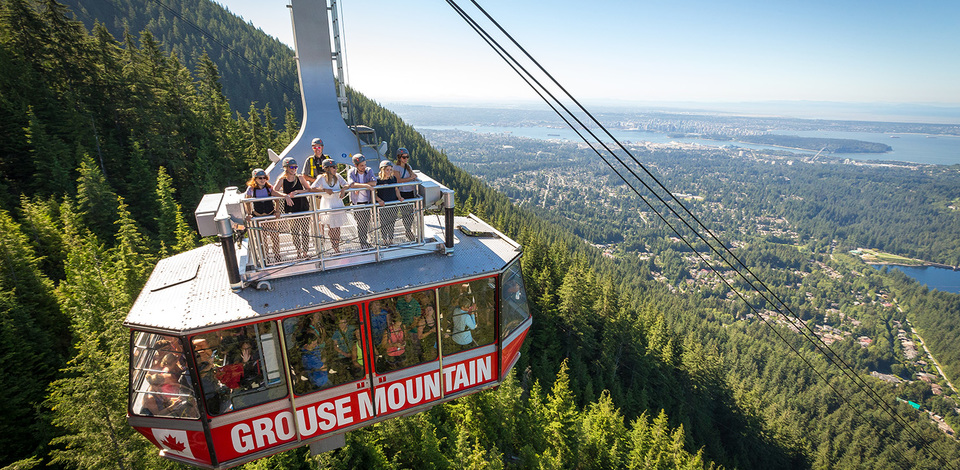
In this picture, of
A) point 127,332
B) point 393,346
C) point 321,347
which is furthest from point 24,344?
point 393,346

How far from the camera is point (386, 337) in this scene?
7.93 meters

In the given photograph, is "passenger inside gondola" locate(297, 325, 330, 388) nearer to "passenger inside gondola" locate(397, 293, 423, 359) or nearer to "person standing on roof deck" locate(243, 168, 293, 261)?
"passenger inside gondola" locate(397, 293, 423, 359)

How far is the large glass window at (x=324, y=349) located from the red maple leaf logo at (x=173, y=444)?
2041 mm

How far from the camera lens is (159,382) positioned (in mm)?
7012

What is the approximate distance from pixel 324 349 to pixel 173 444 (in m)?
2.98

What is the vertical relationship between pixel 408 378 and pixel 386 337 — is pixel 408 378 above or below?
below

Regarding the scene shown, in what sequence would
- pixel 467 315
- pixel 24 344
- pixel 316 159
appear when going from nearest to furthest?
pixel 467 315
pixel 316 159
pixel 24 344

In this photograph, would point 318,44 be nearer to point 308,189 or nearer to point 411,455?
point 308,189

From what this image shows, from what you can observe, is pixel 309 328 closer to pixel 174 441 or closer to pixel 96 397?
pixel 174 441

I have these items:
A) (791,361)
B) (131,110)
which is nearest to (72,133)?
(131,110)

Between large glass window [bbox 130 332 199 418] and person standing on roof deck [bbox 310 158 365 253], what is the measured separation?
3.20 m

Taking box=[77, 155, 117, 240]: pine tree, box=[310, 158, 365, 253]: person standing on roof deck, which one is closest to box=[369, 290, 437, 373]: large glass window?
box=[310, 158, 365, 253]: person standing on roof deck

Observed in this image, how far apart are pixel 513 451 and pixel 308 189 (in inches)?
1249

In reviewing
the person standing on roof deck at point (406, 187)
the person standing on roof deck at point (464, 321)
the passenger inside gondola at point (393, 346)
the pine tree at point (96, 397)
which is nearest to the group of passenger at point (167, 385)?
the passenger inside gondola at point (393, 346)
